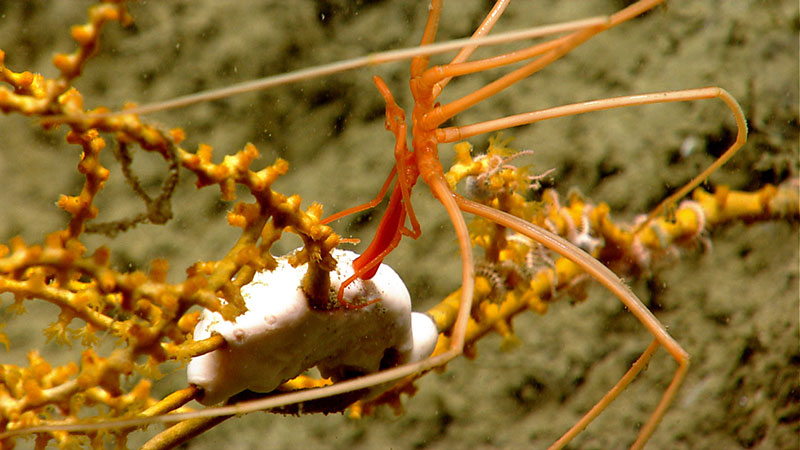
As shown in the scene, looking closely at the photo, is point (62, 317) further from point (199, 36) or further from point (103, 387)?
point (199, 36)

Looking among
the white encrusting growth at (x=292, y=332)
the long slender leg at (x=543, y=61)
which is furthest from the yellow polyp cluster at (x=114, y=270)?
the long slender leg at (x=543, y=61)

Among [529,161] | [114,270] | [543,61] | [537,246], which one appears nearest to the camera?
[114,270]

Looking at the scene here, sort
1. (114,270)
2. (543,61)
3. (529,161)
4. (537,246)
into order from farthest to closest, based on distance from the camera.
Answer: (529,161) < (537,246) < (543,61) < (114,270)

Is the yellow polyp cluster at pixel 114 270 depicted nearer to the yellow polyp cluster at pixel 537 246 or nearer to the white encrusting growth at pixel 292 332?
the white encrusting growth at pixel 292 332

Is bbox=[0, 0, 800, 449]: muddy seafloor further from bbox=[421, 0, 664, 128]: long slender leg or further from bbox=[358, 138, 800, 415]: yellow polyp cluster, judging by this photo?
bbox=[421, 0, 664, 128]: long slender leg

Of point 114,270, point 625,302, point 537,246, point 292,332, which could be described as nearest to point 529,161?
point 537,246

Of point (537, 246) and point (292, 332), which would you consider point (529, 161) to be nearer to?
point (537, 246)
